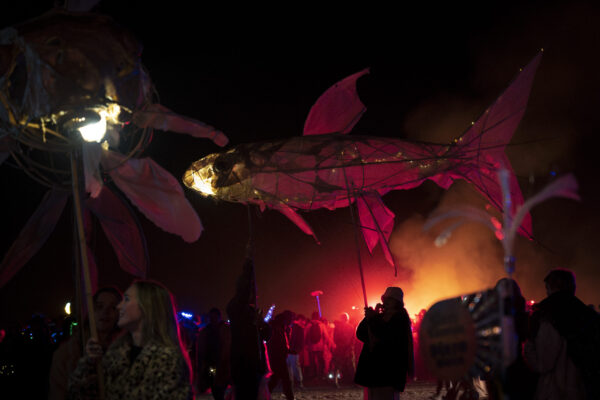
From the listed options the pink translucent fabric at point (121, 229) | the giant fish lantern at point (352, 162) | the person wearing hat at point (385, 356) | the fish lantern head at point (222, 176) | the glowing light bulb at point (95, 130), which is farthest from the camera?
the fish lantern head at point (222, 176)

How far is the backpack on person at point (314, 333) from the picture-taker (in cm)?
1557

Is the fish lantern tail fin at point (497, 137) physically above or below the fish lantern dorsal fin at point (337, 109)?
below

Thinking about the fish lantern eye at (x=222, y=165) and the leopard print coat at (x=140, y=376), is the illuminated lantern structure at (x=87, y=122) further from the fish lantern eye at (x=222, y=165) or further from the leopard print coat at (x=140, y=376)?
the fish lantern eye at (x=222, y=165)

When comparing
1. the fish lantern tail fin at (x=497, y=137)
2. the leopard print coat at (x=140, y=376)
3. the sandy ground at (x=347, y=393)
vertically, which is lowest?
the sandy ground at (x=347, y=393)

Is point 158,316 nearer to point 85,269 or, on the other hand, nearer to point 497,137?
point 85,269

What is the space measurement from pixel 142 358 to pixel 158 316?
29 centimetres

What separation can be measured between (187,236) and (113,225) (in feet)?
2.44

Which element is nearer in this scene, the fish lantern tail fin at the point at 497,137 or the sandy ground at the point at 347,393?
the fish lantern tail fin at the point at 497,137

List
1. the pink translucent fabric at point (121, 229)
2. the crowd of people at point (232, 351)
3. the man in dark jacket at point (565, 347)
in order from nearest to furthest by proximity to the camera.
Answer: the crowd of people at point (232, 351), the pink translucent fabric at point (121, 229), the man in dark jacket at point (565, 347)

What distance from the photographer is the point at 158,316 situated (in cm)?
316

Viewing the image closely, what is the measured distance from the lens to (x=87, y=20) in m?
3.31

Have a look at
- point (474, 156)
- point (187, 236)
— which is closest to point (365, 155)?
point (474, 156)

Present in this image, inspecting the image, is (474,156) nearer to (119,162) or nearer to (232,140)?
(119,162)

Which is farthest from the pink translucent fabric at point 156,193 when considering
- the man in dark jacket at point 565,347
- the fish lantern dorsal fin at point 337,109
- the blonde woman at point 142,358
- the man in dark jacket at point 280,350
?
the man in dark jacket at point 280,350
